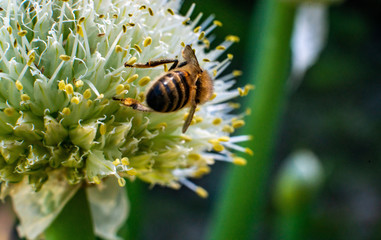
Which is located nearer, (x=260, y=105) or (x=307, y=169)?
(x=260, y=105)

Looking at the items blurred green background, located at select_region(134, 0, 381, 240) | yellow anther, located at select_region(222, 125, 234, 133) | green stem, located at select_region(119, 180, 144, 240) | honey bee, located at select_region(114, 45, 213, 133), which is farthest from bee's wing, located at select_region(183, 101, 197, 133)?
blurred green background, located at select_region(134, 0, 381, 240)

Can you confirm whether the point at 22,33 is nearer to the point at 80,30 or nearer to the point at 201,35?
the point at 80,30

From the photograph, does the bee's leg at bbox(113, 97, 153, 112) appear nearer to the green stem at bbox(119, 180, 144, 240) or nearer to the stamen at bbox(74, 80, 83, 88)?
the stamen at bbox(74, 80, 83, 88)

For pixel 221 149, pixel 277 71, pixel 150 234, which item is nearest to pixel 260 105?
pixel 277 71

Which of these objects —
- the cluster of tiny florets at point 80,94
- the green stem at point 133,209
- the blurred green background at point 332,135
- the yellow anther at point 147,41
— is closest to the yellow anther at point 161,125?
the cluster of tiny florets at point 80,94

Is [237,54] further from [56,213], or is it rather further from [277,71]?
[56,213]

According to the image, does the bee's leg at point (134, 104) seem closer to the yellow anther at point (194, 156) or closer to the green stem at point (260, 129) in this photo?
the yellow anther at point (194, 156)

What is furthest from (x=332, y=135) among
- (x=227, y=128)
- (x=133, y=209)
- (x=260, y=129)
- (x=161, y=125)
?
(x=161, y=125)

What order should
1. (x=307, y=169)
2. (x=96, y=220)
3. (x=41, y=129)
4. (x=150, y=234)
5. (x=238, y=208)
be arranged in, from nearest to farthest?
(x=41, y=129) → (x=96, y=220) → (x=238, y=208) → (x=307, y=169) → (x=150, y=234)
